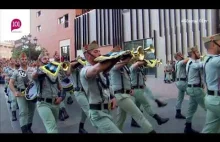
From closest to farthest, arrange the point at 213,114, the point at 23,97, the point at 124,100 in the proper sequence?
the point at 213,114 < the point at 124,100 < the point at 23,97

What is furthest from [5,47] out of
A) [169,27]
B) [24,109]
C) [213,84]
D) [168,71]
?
[169,27]

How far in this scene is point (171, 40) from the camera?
6820 mm

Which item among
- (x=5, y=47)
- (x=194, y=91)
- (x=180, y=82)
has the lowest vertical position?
(x=194, y=91)

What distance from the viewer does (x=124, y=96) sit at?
4.33 m

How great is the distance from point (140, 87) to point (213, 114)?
7.17 feet

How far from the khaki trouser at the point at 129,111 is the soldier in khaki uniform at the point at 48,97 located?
88 centimetres

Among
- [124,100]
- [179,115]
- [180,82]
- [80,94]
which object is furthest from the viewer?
[180,82]

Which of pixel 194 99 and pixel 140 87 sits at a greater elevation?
pixel 140 87

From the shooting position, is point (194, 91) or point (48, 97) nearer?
point (48, 97)

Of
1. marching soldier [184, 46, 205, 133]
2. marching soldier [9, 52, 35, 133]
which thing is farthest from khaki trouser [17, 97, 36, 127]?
marching soldier [184, 46, 205, 133]

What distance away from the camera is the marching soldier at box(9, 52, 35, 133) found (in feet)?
16.4

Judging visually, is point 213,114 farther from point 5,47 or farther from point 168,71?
point 5,47

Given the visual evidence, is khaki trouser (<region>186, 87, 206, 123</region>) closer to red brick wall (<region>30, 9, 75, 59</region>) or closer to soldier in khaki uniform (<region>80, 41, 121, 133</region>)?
soldier in khaki uniform (<region>80, 41, 121, 133</region>)

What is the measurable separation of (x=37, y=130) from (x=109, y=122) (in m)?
2.66
